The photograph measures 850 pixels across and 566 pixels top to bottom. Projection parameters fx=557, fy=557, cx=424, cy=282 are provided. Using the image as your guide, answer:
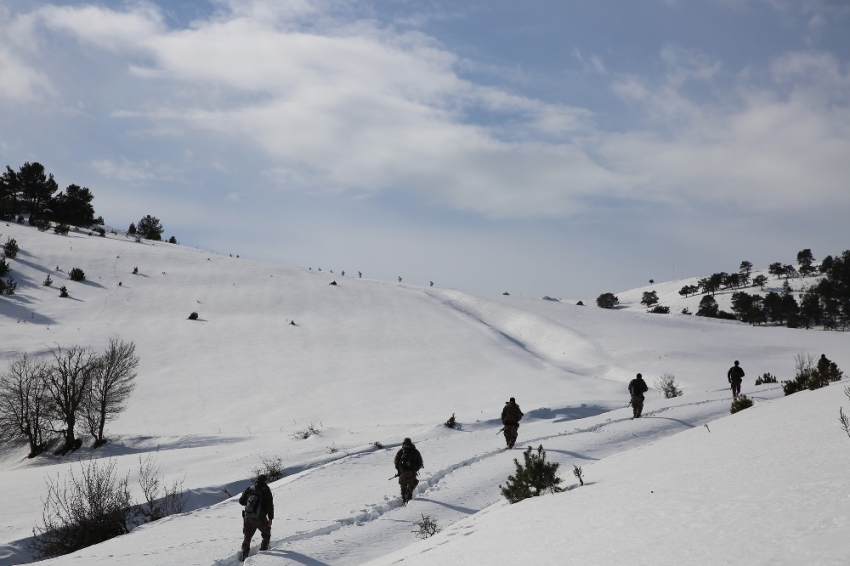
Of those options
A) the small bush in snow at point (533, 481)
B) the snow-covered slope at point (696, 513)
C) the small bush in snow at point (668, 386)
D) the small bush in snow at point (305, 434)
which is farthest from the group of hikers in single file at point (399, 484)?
the small bush in snow at point (668, 386)

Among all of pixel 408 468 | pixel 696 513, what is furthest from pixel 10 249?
pixel 696 513

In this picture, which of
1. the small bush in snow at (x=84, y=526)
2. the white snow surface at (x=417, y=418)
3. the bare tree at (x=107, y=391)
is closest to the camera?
the white snow surface at (x=417, y=418)

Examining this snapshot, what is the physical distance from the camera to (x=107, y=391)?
86.5 feet

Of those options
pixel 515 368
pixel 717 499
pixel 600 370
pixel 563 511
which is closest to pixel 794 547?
pixel 717 499

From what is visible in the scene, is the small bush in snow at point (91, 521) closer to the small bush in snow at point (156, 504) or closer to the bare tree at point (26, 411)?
the small bush in snow at point (156, 504)

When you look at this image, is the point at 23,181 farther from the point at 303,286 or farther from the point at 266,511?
the point at 266,511

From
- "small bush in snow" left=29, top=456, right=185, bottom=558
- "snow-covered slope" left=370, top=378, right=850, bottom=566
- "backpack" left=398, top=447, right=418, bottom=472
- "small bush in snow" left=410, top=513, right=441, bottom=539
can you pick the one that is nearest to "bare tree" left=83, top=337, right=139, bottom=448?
"small bush in snow" left=29, top=456, right=185, bottom=558

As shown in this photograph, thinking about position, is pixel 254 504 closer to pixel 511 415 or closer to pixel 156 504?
pixel 156 504

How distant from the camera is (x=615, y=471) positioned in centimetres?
1051

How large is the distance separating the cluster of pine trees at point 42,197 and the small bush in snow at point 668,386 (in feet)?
234

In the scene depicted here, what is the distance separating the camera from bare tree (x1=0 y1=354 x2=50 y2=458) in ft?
81.1

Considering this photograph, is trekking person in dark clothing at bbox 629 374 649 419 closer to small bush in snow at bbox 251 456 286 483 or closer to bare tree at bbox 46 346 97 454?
small bush in snow at bbox 251 456 286 483

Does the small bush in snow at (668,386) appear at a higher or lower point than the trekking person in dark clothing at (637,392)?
lower

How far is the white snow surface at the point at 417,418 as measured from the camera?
6.65 m
